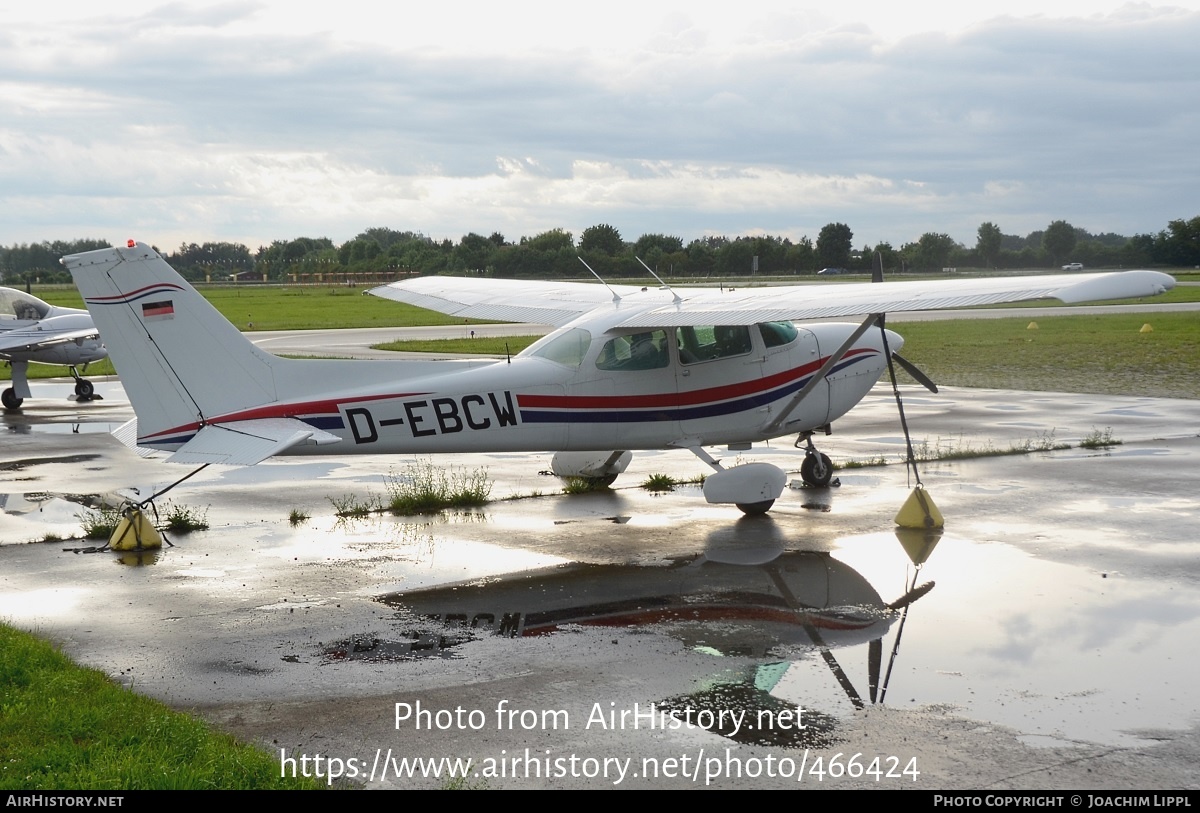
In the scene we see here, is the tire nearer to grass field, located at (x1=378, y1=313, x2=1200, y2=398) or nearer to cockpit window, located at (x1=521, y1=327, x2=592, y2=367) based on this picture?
cockpit window, located at (x1=521, y1=327, x2=592, y2=367)

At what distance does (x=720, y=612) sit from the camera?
8.20 meters

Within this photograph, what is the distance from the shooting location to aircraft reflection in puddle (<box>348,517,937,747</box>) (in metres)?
6.47

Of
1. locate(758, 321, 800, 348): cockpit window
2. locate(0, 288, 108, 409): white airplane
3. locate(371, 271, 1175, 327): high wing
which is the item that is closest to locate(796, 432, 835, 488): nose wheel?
locate(758, 321, 800, 348): cockpit window

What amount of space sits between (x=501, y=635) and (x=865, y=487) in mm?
6291

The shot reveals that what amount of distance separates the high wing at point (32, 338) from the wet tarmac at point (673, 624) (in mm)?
9455

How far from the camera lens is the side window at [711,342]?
11484mm

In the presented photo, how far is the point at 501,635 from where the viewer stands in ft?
25.4

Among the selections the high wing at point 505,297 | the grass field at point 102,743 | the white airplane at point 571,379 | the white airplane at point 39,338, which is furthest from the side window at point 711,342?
the white airplane at point 39,338

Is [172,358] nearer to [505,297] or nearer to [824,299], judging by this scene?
[824,299]

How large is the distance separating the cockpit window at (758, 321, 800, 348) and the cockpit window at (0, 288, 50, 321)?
17779 mm

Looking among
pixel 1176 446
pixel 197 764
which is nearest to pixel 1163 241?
pixel 1176 446

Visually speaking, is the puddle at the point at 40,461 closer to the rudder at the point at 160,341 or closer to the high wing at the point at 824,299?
the high wing at the point at 824,299

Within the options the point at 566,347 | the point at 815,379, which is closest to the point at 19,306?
the point at 566,347

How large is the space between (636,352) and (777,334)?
1.62 m
